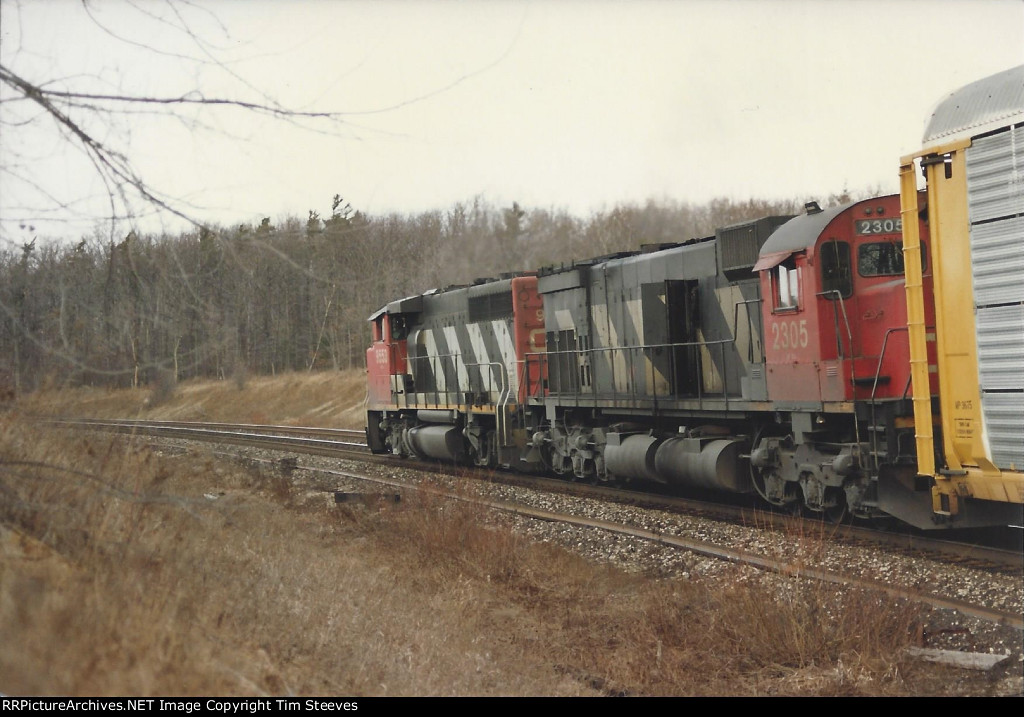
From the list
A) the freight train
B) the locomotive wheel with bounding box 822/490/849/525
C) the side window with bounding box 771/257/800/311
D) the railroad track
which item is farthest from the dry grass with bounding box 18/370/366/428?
the locomotive wheel with bounding box 822/490/849/525

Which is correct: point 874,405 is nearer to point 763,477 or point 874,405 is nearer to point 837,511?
point 837,511

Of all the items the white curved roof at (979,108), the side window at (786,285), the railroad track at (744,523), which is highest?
the white curved roof at (979,108)

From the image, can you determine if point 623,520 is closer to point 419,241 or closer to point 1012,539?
point 1012,539

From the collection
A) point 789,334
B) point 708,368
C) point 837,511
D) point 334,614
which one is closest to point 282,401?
point 708,368

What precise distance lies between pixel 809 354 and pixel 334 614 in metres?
6.24

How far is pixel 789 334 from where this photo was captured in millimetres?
11188

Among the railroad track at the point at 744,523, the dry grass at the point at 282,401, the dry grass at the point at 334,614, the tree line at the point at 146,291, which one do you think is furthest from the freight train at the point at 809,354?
the dry grass at the point at 282,401

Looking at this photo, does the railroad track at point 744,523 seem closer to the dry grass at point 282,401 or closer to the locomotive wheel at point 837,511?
the locomotive wheel at point 837,511

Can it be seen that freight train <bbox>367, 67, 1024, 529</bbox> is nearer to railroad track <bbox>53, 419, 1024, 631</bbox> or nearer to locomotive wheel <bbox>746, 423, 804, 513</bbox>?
locomotive wheel <bbox>746, 423, 804, 513</bbox>

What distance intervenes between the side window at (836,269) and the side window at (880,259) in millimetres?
164

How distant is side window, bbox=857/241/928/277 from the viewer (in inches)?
426

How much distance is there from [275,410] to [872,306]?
1388 inches

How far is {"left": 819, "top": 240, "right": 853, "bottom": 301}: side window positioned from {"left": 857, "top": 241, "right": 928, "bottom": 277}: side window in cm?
16

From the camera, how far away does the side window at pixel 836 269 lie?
10.7 m
